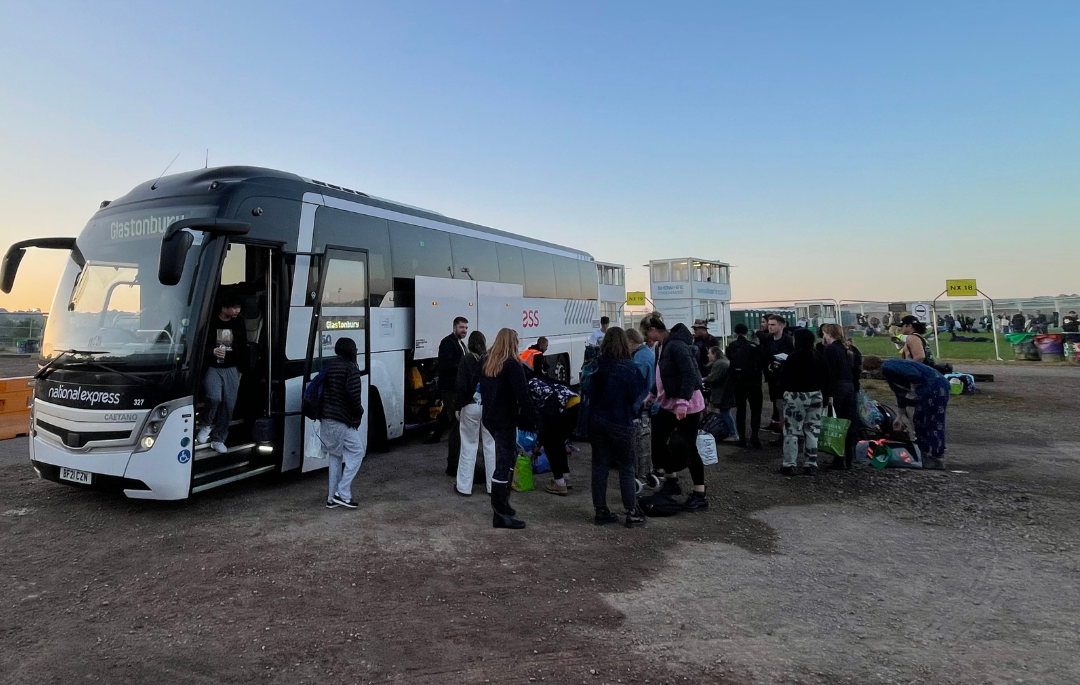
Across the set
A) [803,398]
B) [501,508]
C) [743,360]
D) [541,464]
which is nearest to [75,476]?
[501,508]

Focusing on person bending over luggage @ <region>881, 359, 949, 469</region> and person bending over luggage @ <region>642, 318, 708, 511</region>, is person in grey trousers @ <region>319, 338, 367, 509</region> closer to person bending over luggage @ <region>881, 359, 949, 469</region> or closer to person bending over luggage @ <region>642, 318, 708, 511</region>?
person bending over luggage @ <region>642, 318, 708, 511</region>

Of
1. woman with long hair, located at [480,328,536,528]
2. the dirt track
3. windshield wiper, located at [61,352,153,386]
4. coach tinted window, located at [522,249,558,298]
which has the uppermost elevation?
coach tinted window, located at [522,249,558,298]

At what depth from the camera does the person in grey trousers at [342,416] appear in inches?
237

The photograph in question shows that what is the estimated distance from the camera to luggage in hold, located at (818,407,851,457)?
755 cm

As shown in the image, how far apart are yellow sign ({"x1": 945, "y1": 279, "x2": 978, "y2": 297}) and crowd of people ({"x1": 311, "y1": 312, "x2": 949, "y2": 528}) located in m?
18.0

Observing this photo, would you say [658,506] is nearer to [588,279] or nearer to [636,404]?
[636,404]

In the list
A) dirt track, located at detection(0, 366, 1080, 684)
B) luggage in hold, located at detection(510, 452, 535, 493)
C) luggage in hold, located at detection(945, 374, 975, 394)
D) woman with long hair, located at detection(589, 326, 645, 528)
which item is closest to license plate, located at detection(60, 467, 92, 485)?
dirt track, located at detection(0, 366, 1080, 684)

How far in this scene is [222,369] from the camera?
6.33m

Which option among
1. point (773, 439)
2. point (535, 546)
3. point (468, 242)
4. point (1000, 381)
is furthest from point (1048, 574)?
point (1000, 381)

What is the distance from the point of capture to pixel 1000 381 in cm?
1706

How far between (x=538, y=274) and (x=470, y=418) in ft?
22.3

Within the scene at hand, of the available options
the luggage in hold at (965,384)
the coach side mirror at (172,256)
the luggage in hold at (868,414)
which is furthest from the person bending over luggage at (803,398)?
the luggage in hold at (965,384)

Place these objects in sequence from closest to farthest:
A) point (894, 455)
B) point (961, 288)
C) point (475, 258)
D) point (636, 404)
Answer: point (636, 404), point (894, 455), point (475, 258), point (961, 288)

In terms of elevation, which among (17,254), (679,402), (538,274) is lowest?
(679,402)
